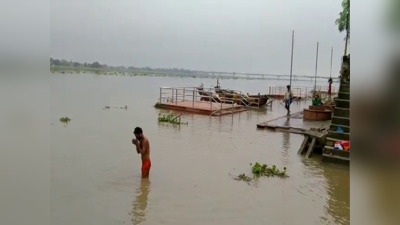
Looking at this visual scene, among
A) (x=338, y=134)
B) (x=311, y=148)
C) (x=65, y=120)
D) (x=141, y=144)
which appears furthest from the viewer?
(x=65, y=120)

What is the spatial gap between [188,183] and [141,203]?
79 cm

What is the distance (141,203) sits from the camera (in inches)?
136

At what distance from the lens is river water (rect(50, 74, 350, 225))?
126 inches

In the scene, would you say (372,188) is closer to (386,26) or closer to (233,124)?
(386,26)

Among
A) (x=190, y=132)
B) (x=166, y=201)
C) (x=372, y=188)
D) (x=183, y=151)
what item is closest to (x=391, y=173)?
(x=372, y=188)

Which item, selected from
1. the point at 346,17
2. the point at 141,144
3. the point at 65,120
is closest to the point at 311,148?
the point at 346,17

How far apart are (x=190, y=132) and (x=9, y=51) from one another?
671 cm

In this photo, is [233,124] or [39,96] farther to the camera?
[233,124]

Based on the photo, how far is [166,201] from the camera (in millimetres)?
3510

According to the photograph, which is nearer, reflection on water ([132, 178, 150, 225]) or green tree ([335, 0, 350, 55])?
green tree ([335, 0, 350, 55])

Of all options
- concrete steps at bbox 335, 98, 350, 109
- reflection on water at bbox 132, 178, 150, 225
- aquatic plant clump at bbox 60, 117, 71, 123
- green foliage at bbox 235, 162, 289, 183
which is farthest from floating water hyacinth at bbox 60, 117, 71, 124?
concrete steps at bbox 335, 98, 350, 109

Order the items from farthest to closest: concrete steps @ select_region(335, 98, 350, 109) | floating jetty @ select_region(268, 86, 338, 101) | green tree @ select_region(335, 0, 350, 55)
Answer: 1. floating jetty @ select_region(268, 86, 338, 101)
2. concrete steps @ select_region(335, 98, 350, 109)
3. green tree @ select_region(335, 0, 350, 55)

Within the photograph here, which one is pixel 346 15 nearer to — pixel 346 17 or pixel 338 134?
pixel 346 17

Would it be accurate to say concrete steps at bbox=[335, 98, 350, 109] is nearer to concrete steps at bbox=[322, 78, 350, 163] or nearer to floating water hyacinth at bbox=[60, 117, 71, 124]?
concrete steps at bbox=[322, 78, 350, 163]
